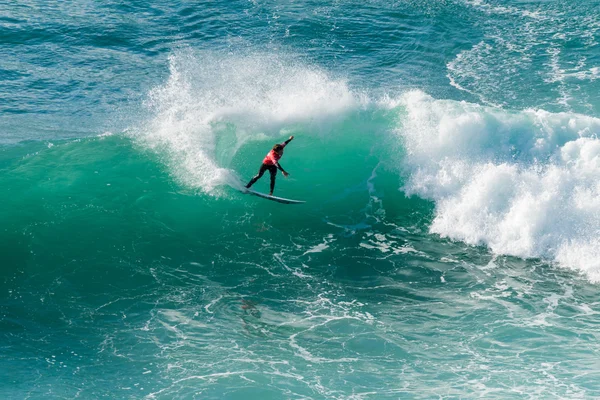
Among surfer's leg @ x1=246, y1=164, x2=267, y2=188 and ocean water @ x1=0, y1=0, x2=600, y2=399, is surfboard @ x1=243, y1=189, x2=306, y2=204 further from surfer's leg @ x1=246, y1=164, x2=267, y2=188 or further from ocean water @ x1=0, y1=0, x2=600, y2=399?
surfer's leg @ x1=246, y1=164, x2=267, y2=188

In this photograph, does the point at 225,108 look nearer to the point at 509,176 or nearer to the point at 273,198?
the point at 273,198

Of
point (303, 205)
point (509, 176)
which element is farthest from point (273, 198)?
point (509, 176)

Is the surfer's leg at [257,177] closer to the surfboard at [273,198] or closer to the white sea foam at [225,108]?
the surfboard at [273,198]

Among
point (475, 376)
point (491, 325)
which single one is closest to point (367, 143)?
point (491, 325)

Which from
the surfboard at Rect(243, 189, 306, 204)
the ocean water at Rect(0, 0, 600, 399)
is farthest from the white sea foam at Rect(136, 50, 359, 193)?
the surfboard at Rect(243, 189, 306, 204)

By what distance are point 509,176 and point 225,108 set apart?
8.16 meters

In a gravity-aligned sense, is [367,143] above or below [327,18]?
below

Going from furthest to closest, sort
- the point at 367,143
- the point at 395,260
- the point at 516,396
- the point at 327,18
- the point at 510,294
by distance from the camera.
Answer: the point at 327,18 < the point at 367,143 < the point at 395,260 < the point at 510,294 < the point at 516,396

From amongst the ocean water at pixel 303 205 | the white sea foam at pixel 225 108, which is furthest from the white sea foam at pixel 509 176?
the white sea foam at pixel 225 108

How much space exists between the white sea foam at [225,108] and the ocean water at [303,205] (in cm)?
8

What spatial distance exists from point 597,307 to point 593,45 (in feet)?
46.4

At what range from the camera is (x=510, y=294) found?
1408 centimetres

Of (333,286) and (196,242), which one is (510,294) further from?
Result: (196,242)

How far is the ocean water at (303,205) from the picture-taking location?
11984 mm
